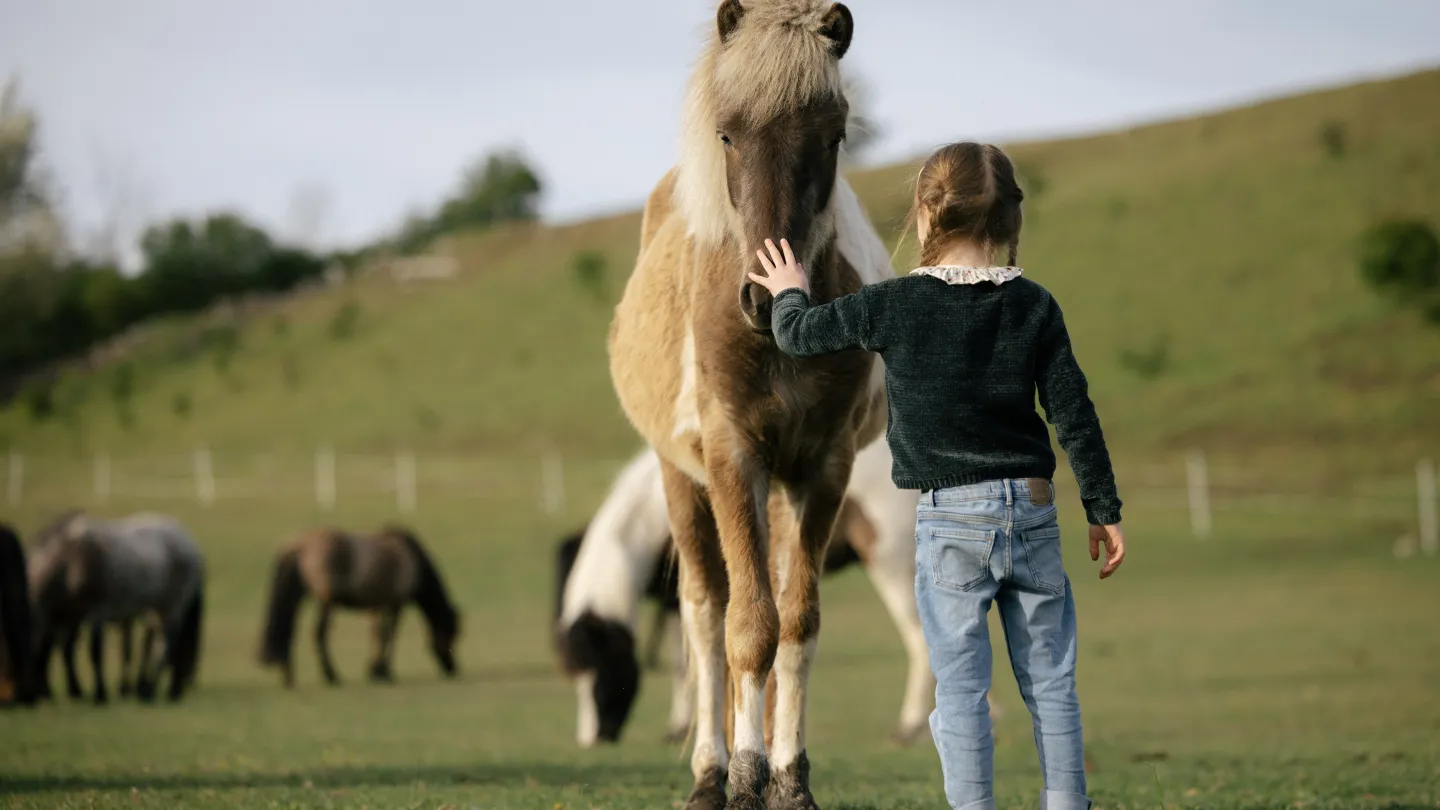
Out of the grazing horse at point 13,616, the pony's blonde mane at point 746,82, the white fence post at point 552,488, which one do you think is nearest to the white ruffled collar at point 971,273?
the pony's blonde mane at point 746,82

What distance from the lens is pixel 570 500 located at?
104ft

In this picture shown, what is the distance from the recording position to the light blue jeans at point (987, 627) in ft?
10.6

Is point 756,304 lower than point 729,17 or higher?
lower

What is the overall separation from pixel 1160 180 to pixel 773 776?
4996 cm

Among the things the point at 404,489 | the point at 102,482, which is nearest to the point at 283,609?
the point at 404,489

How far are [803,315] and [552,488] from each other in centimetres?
2960

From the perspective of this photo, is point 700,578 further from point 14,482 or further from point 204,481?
point 14,482

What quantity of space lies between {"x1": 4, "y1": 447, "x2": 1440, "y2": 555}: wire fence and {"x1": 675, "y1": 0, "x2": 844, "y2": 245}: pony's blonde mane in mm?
23551

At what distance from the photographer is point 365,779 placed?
5.98 meters

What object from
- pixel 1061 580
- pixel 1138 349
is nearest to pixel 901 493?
pixel 1061 580

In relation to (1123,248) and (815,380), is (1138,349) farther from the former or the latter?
(815,380)

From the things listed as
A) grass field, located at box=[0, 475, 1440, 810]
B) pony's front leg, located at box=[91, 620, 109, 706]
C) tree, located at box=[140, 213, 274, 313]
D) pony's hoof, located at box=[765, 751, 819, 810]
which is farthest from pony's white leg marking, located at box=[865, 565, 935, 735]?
tree, located at box=[140, 213, 274, 313]

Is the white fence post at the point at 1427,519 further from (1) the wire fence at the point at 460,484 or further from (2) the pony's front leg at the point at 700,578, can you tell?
(2) the pony's front leg at the point at 700,578

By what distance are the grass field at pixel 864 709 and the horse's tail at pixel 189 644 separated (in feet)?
2.50
